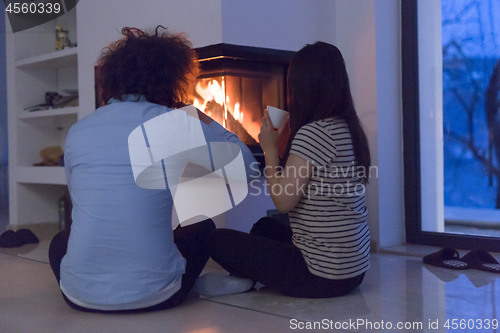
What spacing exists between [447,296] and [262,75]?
1466 millimetres

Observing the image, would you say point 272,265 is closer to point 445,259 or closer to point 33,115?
point 445,259

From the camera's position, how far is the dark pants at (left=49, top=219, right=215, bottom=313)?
1513 millimetres

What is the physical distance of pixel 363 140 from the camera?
4.99 ft

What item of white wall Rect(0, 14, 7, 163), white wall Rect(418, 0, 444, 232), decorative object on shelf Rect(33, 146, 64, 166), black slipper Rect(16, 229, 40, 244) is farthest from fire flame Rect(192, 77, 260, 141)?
white wall Rect(0, 14, 7, 163)

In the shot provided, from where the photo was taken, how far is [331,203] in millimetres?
1499

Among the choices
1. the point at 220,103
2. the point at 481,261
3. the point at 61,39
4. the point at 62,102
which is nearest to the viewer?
the point at 481,261

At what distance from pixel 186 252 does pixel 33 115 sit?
2455 mm

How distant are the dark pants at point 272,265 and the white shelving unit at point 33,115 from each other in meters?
2.20

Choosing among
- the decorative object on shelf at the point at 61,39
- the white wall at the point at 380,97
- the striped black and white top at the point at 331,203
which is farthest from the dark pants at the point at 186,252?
the decorative object on shelf at the point at 61,39

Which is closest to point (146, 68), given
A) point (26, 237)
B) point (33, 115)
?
point (26, 237)

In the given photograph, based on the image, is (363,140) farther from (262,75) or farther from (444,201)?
(444,201)

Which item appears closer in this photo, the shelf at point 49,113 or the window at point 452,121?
the window at point 452,121

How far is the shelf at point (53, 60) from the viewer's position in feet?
10.9

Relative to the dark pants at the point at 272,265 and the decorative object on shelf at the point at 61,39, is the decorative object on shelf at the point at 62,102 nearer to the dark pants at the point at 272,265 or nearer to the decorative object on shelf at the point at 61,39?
the decorative object on shelf at the point at 61,39
